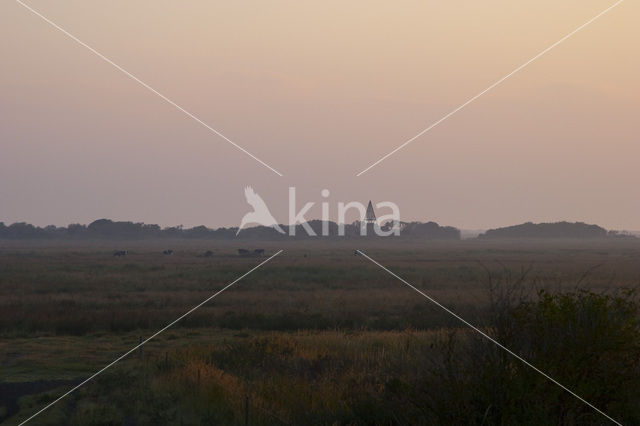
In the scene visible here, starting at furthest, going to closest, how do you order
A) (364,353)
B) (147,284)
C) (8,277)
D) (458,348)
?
(8,277) < (147,284) < (364,353) < (458,348)

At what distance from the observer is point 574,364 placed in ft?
31.3

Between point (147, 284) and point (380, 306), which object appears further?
point (147, 284)

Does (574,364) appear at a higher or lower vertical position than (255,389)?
higher

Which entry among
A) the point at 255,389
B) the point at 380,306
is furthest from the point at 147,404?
the point at 380,306

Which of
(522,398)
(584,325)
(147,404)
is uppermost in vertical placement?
(584,325)

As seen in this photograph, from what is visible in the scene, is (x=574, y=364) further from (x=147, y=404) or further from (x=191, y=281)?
(x=191, y=281)

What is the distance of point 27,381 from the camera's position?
16.5 meters

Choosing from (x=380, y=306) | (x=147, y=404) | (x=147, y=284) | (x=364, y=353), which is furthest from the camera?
(x=147, y=284)

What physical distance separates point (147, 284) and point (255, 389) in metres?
32.4

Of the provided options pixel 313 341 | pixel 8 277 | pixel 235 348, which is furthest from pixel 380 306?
pixel 8 277

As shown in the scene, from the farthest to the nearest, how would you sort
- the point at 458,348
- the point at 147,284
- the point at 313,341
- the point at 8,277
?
the point at 8,277, the point at 147,284, the point at 313,341, the point at 458,348

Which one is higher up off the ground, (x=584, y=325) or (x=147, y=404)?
(x=584, y=325)

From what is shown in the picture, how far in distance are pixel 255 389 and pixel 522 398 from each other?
22.2 feet

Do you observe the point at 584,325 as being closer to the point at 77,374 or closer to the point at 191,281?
the point at 77,374
